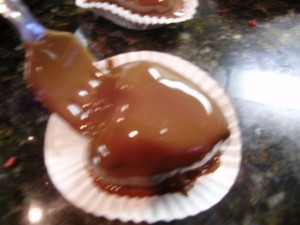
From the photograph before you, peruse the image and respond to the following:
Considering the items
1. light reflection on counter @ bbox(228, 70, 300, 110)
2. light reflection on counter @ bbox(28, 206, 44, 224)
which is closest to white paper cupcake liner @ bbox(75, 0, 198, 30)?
light reflection on counter @ bbox(228, 70, 300, 110)

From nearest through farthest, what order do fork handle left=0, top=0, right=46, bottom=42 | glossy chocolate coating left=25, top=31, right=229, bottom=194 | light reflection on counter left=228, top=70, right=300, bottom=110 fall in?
glossy chocolate coating left=25, top=31, right=229, bottom=194 → fork handle left=0, top=0, right=46, bottom=42 → light reflection on counter left=228, top=70, right=300, bottom=110

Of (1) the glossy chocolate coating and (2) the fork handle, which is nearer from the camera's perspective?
(1) the glossy chocolate coating

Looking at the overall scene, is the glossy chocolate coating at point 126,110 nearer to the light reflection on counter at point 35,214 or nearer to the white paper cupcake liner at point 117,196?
the white paper cupcake liner at point 117,196

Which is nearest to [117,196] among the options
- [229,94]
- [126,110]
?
[126,110]

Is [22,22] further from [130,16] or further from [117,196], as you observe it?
[117,196]

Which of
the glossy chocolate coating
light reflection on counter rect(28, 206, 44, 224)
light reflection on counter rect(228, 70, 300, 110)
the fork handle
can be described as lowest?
light reflection on counter rect(228, 70, 300, 110)

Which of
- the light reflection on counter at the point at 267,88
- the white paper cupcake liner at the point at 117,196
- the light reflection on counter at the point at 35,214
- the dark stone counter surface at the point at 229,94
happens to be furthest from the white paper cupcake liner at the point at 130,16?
the light reflection on counter at the point at 35,214

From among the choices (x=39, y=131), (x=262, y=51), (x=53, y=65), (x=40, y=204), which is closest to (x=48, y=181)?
(x=40, y=204)

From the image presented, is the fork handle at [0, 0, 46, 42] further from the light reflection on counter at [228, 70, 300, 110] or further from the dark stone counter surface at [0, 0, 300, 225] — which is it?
the light reflection on counter at [228, 70, 300, 110]
